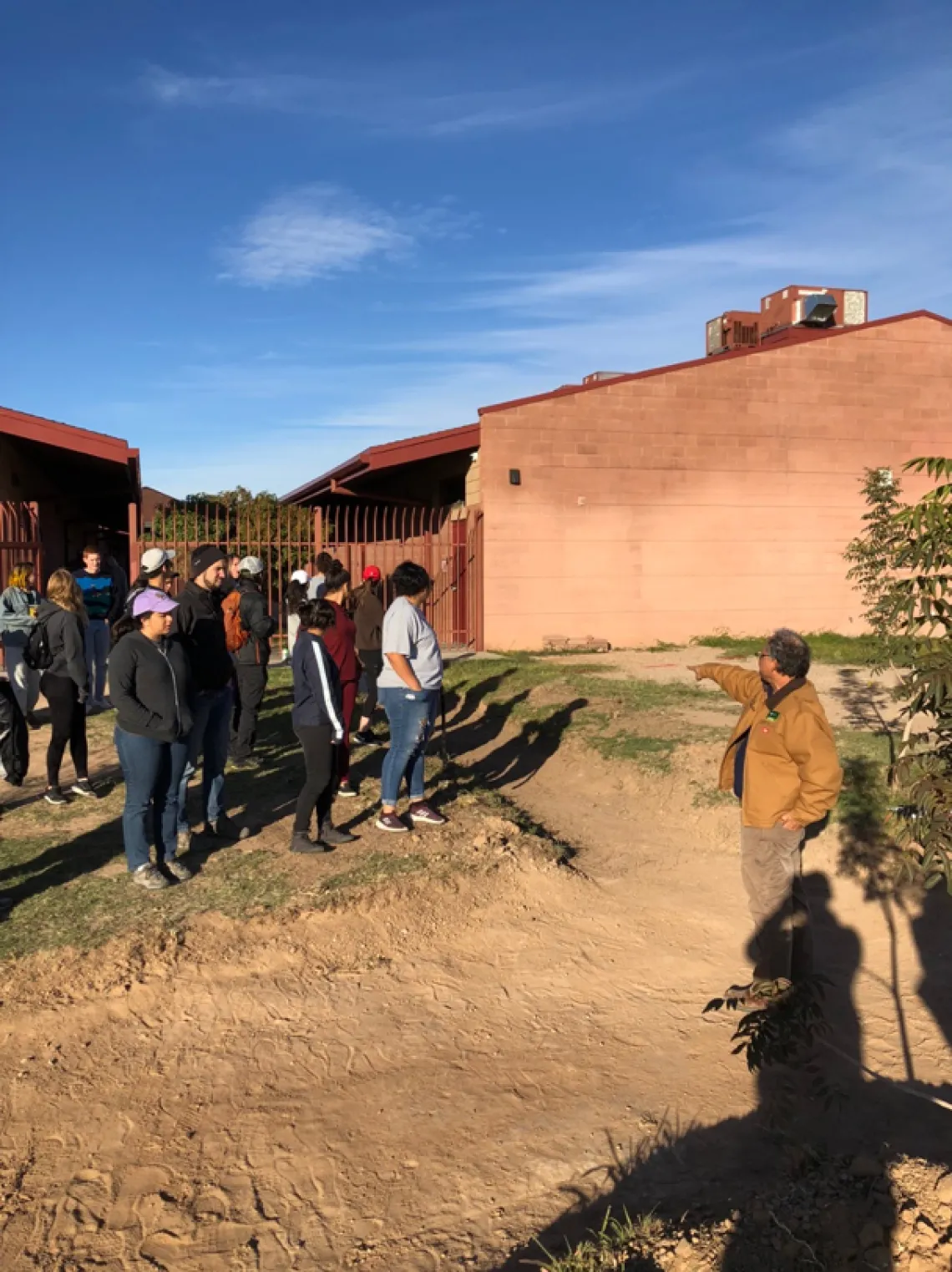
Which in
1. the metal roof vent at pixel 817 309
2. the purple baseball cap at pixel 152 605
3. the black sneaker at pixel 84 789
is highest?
the metal roof vent at pixel 817 309

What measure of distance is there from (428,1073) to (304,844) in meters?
2.35

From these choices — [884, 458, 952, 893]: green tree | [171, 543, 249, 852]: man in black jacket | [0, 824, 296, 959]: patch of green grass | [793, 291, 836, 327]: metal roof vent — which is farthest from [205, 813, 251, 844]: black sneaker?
[793, 291, 836, 327]: metal roof vent

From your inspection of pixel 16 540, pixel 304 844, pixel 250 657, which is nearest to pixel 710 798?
pixel 304 844

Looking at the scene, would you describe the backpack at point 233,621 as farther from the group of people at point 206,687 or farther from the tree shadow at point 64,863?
the tree shadow at point 64,863

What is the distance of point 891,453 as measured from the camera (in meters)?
17.5

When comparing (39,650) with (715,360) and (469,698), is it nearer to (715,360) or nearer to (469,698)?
(469,698)

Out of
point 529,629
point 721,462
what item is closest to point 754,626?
point 721,462

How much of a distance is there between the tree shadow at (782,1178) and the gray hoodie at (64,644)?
5.29 metres

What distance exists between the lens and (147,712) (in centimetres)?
564

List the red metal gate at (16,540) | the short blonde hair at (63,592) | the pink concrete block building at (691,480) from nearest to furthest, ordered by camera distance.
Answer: the short blonde hair at (63,592) < the red metal gate at (16,540) < the pink concrete block building at (691,480)

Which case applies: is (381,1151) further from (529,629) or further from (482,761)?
(529,629)

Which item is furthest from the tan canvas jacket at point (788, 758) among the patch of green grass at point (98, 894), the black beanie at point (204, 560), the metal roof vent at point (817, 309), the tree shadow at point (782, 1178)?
the metal roof vent at point (817, 309)

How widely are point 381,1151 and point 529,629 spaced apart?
12.5m

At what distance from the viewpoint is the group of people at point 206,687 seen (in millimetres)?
5715
